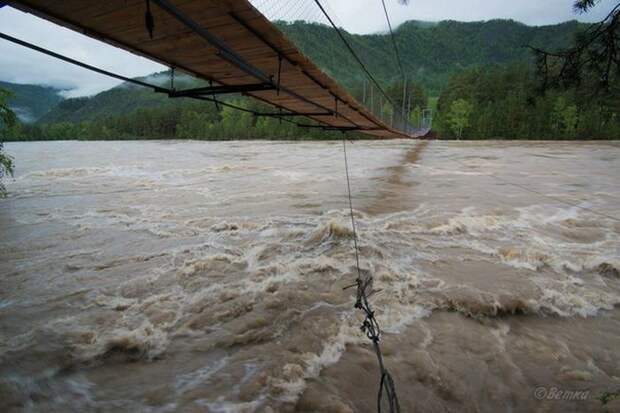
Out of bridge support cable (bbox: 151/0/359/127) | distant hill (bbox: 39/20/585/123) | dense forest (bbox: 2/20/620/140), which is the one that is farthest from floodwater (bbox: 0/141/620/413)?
distant hill (bbox: 39/20/585/123)

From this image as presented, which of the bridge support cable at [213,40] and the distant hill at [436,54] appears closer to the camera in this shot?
the bridge support cable at [213,40]

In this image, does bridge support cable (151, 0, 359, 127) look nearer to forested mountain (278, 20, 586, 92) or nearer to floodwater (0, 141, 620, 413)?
floodwater (0, 141, 620, 413)

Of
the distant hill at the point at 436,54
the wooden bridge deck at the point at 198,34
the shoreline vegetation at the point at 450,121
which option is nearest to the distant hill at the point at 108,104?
the distant hill at the point at 436,54

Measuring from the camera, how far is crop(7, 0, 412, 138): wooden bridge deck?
241 centimetres

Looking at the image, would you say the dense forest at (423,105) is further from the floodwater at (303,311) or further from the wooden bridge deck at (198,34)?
the floodwater at (303,311)

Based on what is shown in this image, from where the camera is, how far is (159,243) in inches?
217

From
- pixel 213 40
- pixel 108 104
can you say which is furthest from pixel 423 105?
pixel 108 104

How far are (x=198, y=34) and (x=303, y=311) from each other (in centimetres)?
266

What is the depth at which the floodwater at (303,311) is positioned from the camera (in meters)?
2.33

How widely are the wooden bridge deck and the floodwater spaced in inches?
94.3

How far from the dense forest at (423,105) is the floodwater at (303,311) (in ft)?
6.31

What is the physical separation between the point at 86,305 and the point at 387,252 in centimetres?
384

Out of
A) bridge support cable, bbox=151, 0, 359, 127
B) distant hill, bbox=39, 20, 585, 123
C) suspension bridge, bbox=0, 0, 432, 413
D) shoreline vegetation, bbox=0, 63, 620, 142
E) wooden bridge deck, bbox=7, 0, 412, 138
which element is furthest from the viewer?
distant hill, bbox=39, 20, 585, 123

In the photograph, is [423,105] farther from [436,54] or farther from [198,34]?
[436,54]
